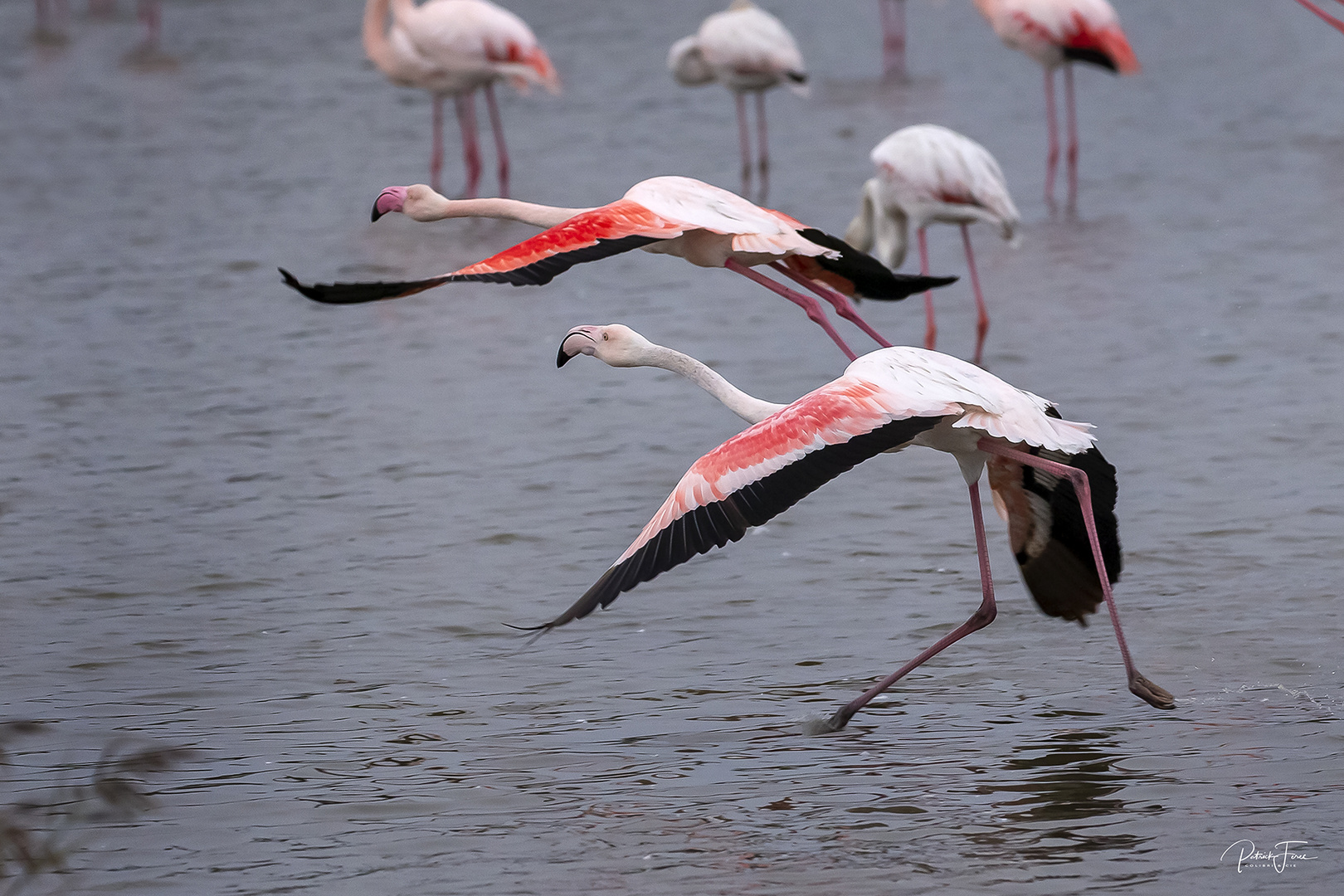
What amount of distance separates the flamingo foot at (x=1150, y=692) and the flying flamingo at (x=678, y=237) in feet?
5.25

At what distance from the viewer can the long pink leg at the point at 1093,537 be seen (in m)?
4.74

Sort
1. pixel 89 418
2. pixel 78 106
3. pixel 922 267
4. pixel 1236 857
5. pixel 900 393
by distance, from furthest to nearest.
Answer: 1. pixel 78 106
2. pixel 922 267
3. pixel 89 418
4. pixel 900 393
5. pixel 1236 857

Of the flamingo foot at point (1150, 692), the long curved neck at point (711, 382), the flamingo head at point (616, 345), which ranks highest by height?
the flamingo head at point (616, 345)

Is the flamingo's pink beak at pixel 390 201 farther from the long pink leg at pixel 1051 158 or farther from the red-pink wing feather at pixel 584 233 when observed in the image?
the long pink leg at pixel 1051 158

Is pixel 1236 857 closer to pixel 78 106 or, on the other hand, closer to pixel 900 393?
pixel 900 393

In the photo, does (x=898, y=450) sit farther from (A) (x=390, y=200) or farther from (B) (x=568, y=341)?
(A) (x=390, y=200)

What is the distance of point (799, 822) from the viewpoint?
4293 millimetres

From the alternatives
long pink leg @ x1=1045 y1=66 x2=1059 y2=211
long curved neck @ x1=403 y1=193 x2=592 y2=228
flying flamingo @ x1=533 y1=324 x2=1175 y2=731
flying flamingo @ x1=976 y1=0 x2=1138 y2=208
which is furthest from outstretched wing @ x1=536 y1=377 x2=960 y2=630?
flying flamingo @ x1=976 y1=0 x2=1138 y2=208

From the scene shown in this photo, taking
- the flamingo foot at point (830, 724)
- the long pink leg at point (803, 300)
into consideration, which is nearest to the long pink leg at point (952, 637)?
the flamingo foot at point (830, 724)

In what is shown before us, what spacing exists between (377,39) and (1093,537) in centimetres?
930

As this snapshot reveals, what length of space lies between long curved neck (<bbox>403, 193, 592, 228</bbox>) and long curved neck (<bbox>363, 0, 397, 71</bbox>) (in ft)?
24.3

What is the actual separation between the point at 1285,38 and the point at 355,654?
Answer: 46.8 ft

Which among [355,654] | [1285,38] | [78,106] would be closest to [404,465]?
[355,654]

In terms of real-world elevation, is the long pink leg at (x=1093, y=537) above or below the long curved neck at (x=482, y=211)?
below
